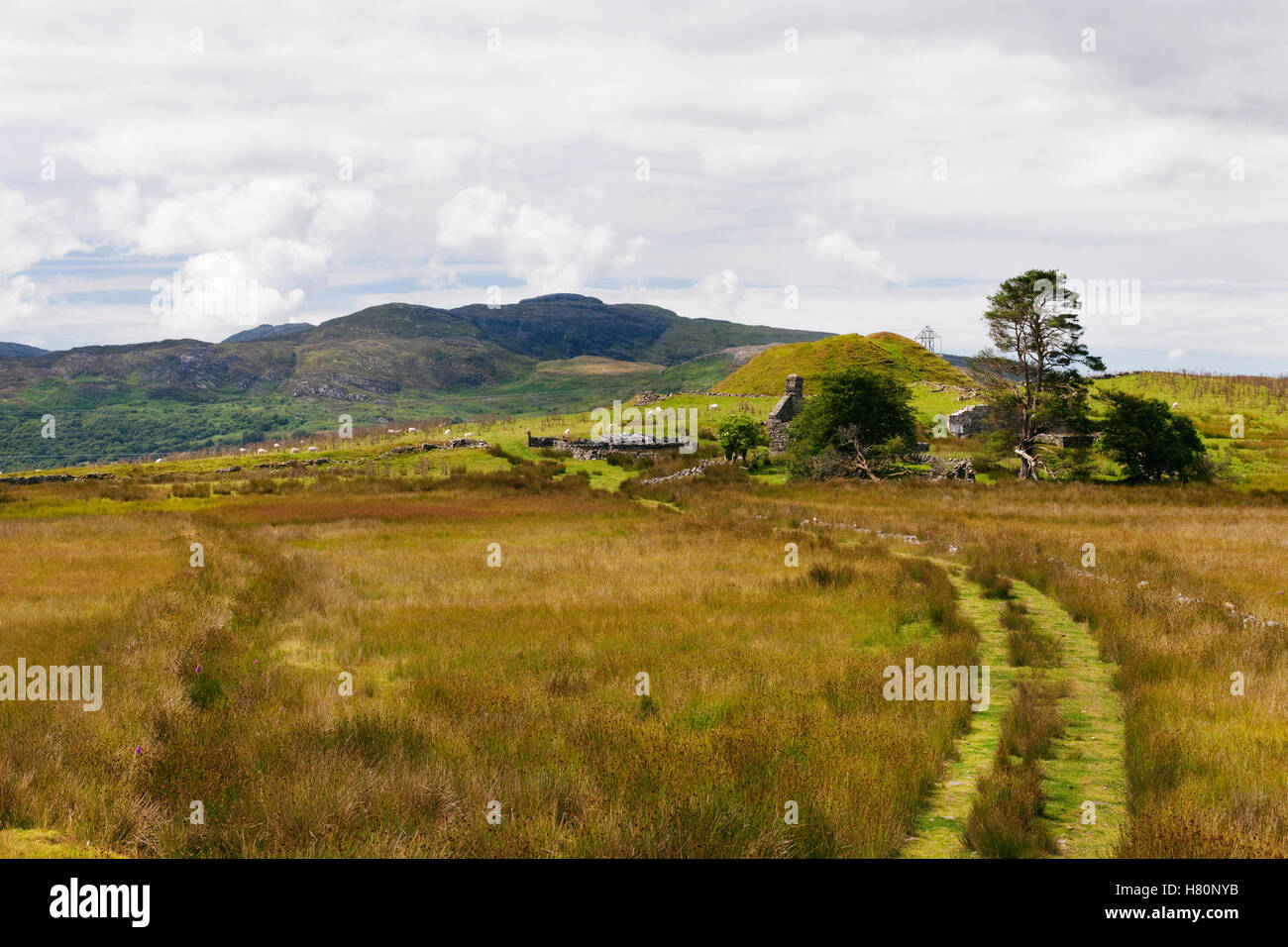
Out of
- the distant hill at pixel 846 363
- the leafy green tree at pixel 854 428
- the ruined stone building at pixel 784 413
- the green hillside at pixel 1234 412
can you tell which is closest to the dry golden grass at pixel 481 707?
the leafy green tree at pixel 854 428

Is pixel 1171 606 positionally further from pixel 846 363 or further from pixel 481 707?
pixel 846 363

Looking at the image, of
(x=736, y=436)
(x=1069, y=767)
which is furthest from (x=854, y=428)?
(x=1069, y=767)

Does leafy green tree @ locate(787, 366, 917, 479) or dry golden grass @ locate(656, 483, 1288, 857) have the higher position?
leafy green tree @ locate(787, 366, 917, 479)

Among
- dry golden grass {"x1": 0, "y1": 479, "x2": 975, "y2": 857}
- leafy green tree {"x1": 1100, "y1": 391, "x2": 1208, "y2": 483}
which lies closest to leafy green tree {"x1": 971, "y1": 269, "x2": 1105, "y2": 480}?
leafy green tree {"x1": 1100, "y1": 391, "x2": 1208, "y2": 483}

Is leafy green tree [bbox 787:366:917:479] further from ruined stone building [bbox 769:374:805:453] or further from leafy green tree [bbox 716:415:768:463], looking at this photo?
ruined stone building [bbox 769:374:805:453]

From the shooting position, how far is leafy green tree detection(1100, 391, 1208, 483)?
135 ft

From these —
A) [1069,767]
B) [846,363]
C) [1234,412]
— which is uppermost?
[846,363]

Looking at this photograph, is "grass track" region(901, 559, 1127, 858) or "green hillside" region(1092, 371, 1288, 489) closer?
"grass track" region(901, 559, 1127, 858)

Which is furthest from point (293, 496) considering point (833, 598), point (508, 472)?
point (833, 598)

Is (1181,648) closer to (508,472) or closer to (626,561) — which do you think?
(626,561)

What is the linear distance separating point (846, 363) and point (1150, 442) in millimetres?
49233

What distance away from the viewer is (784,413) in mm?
63344

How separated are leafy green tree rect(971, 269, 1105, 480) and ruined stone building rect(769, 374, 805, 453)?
52.9ft
